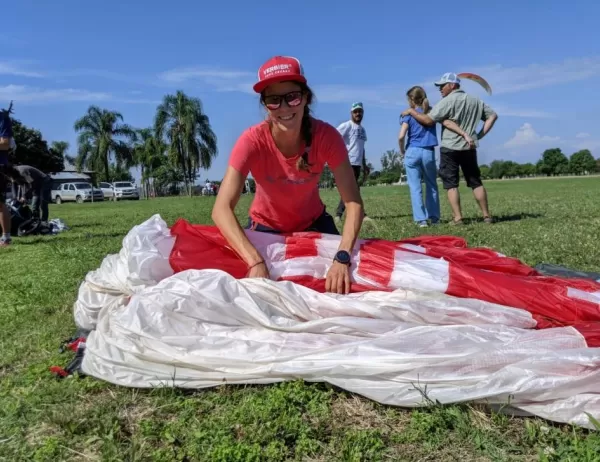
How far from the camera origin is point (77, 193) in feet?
135

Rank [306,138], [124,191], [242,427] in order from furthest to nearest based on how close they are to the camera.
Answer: [124,191], [306,138], [242,427]

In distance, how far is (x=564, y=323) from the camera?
101 inches

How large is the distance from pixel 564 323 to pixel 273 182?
1.75m

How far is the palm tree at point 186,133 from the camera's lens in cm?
4969

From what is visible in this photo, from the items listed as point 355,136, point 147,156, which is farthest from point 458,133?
point 147,156

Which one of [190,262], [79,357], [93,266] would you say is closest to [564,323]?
[190,262]

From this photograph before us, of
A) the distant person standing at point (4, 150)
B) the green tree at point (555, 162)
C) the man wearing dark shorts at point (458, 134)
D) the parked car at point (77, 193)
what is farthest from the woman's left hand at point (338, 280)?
the green tree at point (555, 162)

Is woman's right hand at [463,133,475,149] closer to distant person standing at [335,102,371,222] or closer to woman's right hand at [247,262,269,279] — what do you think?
distant person standing at [335,102,371,222]

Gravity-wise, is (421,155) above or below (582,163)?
below

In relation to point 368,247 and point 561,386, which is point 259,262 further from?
point 561,386

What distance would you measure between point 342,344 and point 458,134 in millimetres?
5569

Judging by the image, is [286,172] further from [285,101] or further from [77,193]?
[77,193]

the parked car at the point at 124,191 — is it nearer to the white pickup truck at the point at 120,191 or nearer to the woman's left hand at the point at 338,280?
the white pickup truck at the point at 120,191

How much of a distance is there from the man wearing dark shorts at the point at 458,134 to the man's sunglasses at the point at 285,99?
4755mm
